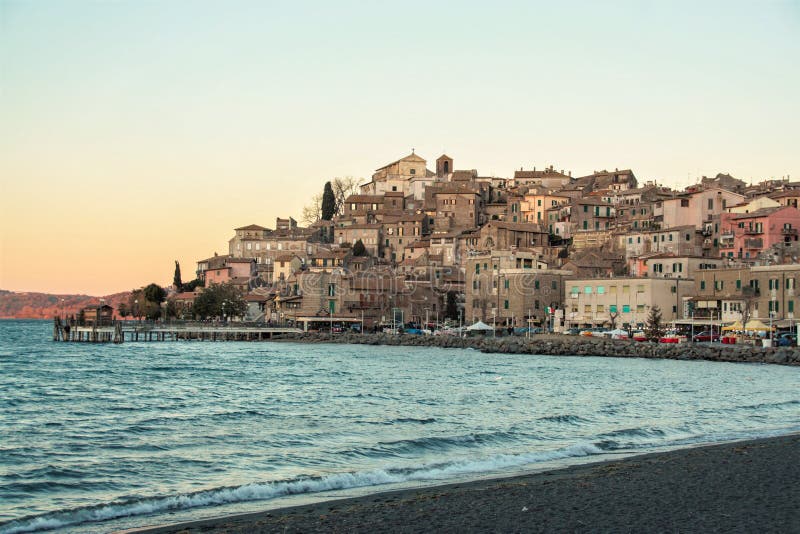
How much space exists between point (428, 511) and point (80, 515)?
5.25 metres

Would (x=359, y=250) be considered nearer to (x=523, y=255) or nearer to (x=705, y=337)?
(x=523, y=255)

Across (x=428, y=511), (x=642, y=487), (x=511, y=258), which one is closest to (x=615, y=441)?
(x=642, y=487)

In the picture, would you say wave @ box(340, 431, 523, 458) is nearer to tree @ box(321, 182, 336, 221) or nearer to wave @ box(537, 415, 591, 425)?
wave @ box(537, 415, 591, 425)

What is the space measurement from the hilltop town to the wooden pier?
513 centimetres

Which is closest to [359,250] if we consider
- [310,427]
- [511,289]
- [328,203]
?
[328,203]

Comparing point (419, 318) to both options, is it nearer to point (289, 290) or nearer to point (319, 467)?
point (289, 290)

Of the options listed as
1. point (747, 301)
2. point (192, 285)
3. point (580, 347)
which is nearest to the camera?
point (747, 301)

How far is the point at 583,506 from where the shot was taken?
1278 centimetres

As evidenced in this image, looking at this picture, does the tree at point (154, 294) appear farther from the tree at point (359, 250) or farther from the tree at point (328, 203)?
the tree at point (359, 250)

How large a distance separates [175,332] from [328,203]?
40101 mm

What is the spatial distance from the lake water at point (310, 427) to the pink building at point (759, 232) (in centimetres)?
3164

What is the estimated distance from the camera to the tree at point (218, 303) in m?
103

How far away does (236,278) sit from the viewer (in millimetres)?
116062

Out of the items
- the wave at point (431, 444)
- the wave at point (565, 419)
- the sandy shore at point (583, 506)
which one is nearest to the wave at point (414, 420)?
the wave at point (431, 444)
